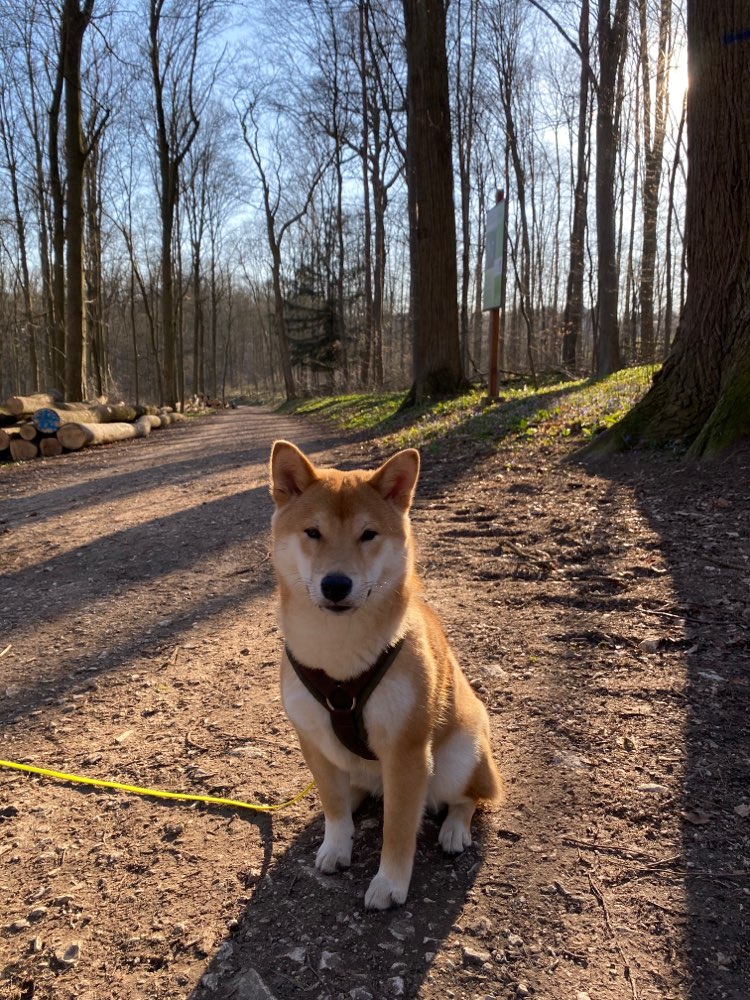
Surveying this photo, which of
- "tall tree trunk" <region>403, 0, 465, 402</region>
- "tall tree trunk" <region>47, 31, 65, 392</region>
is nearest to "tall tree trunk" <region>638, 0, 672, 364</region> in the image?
"tall tree trunk" <region>403, 0, 465, 402</region>

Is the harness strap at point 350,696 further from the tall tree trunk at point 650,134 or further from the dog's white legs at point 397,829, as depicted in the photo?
the tall tree trunk at point 650,134

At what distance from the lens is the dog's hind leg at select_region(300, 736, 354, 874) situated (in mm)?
2547

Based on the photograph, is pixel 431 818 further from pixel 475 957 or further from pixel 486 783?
pixel 475 957

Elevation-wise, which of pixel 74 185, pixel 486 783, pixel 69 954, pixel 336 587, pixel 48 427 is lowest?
pixel 69 954

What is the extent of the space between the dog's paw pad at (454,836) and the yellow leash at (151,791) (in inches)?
27.8

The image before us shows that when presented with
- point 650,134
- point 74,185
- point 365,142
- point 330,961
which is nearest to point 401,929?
point 330,961

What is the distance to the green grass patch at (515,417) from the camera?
955cm

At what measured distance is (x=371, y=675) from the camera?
2383mm

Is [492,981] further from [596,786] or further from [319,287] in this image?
[319,287]

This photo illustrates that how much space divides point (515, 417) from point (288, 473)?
8.68 m

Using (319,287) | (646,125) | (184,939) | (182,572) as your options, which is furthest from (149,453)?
(319,287)

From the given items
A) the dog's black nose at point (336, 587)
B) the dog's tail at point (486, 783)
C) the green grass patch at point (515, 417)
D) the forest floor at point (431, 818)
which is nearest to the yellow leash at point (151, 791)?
the forest floor at point (431, 818)

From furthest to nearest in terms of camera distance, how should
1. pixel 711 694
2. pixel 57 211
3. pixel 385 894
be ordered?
pixel 57 211 → pixel 711 694 → pixel 385 894

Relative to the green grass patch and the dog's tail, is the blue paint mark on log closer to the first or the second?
the green grass patch
